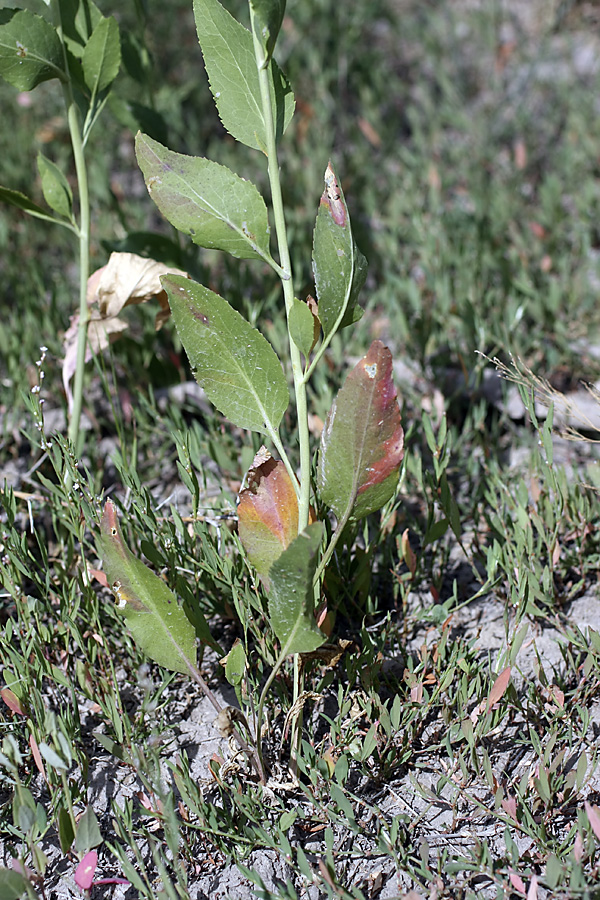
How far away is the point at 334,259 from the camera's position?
123 centimetres

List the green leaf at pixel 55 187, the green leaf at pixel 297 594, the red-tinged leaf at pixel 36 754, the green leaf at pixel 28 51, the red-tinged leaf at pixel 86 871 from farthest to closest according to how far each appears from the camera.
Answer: the green leaf at pixel 55 187, the green leaf at pixel 28 51, the red-tinged leaf at pixel 36 754, the red-tinged leaf at pixel 86 871, the green leaf at pixel 297 594

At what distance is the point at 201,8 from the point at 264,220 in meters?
0.36

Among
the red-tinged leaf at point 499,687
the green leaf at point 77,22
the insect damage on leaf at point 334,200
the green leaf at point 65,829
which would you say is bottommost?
the red-tinged leaf at point 499,687

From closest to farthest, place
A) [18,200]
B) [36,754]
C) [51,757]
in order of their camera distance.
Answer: [51,757] < [36,754] < [18,200]

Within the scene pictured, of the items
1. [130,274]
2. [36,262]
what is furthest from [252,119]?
[36,262]

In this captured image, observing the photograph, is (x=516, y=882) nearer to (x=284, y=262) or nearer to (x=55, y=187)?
(x=284, y=262)

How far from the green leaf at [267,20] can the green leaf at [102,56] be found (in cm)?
61

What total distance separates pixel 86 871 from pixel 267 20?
1408mm

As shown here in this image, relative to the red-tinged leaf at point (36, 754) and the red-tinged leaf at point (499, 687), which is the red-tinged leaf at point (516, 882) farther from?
the red-tinged leaf at point (36, 754)

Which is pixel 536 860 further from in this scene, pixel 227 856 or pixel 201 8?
pixel 201 8

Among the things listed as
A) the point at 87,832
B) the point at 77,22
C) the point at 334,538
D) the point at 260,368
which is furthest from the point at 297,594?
the point at 77,22

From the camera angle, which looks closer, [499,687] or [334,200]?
[334,200]

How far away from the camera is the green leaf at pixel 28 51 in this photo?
4.83ft

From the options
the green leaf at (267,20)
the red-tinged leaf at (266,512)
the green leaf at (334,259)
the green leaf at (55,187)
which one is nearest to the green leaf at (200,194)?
the green leaf at (334,259)
